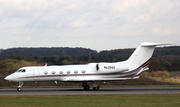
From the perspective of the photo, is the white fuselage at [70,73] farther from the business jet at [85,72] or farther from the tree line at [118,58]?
the tree line at [118,58]

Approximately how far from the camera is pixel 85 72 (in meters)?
31.6

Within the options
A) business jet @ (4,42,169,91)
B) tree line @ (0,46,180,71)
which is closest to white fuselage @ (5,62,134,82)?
business jet @ (4,42,169,91)

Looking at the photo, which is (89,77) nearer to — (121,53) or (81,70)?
(81,70)

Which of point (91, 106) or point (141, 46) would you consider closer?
point (91, 106)

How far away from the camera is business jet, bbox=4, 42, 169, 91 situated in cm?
3112

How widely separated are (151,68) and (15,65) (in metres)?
31.9

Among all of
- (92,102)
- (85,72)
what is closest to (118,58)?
(85,72)

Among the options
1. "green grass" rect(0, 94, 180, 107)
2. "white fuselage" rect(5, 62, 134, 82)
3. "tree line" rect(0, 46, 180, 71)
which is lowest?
"green grass" rect(0, 94, 180, 107)

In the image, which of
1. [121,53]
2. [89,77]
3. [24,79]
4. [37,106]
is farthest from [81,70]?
[121,53]

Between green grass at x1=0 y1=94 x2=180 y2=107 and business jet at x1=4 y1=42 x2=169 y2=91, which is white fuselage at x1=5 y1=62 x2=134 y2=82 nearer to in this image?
business jet at x1=4 y1=42 x2=169 y2=91

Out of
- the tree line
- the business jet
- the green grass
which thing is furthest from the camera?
the tree line

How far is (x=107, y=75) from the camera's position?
104 ft

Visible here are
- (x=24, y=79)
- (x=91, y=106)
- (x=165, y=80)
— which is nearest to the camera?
(x=91, y=106)

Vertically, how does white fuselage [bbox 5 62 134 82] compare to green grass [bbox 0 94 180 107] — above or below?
above
